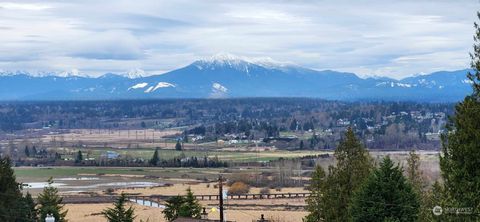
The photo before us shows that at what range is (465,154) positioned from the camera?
1424cm

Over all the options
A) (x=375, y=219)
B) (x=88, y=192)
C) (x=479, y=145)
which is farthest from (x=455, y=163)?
(x=88, y=192)

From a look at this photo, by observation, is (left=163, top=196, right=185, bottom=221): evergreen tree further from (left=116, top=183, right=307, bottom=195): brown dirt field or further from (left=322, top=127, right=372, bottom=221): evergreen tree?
(left=116, top=183, right=307, bottom=195): brown dirt field

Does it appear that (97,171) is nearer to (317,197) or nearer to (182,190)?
(182,190)

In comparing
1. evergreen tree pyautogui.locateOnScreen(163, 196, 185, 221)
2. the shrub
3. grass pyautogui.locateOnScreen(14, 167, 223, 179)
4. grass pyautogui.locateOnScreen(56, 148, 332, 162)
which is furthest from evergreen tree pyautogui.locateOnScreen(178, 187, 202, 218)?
grass pyautogui.locateOnScreen(56, 148, 332, 162)

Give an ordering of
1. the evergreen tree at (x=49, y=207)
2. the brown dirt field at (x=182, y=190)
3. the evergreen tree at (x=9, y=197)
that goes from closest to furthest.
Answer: the evergreen tree at (x=9, y=197), the evergreen tree at (x=49, y=207), the brown dirt field at (x=182, y=190)

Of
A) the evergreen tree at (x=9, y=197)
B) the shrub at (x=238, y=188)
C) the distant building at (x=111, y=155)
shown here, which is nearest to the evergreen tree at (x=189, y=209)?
the evergreen tree at (x=9, y=197)

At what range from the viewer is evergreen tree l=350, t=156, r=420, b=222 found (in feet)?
70.7

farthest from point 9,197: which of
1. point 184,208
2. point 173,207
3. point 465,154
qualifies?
point 465,154

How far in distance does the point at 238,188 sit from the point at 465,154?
74272mm

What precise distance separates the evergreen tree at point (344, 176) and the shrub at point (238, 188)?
6119 centimetres

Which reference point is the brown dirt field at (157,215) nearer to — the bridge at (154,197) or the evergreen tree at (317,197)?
the bridge at (154,197)

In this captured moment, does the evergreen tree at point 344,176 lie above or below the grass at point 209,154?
above

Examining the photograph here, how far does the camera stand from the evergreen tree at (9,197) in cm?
3070

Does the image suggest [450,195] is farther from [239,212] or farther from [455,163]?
[239,212]
